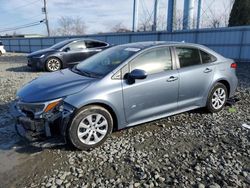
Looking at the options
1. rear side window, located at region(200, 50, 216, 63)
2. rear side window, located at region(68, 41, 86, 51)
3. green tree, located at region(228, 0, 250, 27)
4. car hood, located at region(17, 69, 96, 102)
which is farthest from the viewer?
green tree, located at region(228, 0, 250, 27)

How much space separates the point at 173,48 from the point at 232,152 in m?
2.01

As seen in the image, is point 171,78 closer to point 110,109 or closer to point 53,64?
point 110,109

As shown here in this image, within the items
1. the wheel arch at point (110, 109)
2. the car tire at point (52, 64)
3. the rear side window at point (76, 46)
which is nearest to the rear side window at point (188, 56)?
the wheel arch at point (110, 109)

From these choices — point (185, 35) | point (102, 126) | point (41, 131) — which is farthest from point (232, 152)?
point (185, 35)

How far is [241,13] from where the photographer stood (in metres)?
16.0

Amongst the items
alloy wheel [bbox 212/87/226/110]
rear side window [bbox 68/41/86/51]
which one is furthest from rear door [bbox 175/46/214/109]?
rear side window [bbox 68/41/86/51]

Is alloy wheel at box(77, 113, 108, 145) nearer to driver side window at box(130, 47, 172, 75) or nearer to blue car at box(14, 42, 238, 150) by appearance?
blue car at box(14, 42, 238, 150)

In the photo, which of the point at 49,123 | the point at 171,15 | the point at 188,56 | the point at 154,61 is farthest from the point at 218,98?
the point at 171,15

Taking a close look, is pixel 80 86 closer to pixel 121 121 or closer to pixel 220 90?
pixel 121 121

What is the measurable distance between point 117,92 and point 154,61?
947mm

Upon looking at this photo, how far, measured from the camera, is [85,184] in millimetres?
2963

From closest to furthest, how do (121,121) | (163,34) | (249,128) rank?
(121,121) < (249,128) < (163,34)

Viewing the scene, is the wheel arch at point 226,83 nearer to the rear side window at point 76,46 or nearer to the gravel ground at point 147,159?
the gravel ground at point 147,159

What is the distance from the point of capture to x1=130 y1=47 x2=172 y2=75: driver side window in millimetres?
4108
